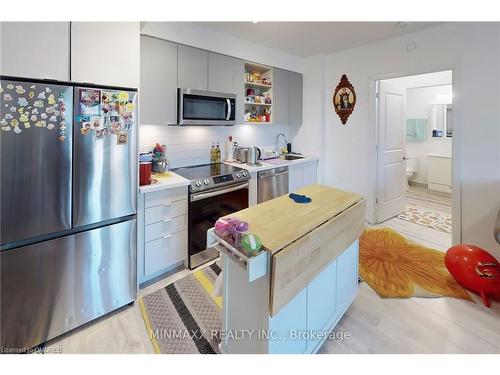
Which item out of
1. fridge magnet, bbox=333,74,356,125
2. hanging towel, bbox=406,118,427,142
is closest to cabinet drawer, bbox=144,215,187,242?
fridge magnet, bbox=333,74,356,125

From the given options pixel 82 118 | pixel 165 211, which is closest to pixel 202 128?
pixel 165 211

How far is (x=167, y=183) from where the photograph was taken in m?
2.37

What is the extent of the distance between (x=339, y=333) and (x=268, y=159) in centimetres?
269

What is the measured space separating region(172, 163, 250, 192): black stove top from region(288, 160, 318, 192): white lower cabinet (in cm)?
99

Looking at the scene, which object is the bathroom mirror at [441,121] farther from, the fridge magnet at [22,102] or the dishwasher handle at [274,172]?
the fridge magnet at [22,102]

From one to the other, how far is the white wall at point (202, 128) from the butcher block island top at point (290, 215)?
1.79 metres

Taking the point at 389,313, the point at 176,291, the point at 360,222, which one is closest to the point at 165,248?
the point at 176,291

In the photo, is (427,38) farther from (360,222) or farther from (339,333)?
(339,333)

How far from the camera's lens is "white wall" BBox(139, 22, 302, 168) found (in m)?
2.75

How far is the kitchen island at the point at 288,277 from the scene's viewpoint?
1.22 meters

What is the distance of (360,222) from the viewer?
1982 mm

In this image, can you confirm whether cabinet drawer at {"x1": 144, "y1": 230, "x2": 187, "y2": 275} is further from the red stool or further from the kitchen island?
the red stool

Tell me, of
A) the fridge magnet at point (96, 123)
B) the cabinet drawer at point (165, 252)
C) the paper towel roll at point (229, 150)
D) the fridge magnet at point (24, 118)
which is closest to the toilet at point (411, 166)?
the paper towel roll at point (229, 150)

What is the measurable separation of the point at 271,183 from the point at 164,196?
155 centimetres
